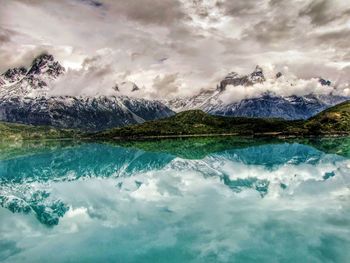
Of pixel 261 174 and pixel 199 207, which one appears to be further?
pixel 261 174

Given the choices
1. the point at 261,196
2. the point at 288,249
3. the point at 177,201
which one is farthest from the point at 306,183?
the point at 288,249

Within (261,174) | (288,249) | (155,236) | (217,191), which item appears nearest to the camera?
(288,249)

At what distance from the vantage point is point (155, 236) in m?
34.8

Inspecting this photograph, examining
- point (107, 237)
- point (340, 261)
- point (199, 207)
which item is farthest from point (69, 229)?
point (340, 261)

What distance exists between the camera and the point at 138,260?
95.5ft

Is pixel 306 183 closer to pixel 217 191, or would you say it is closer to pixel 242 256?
pixel 217 191

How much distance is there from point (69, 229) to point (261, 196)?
80.1ft

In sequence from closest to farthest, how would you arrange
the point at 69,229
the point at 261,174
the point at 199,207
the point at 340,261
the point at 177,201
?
the point at 340,261, the point at 69,229, the point at 199,207, the point at 177,201, the point at 261,174

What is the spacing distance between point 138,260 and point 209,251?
525 cm

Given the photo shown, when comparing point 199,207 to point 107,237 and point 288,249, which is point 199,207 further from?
point 288,249

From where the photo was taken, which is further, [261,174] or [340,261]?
[261,174]

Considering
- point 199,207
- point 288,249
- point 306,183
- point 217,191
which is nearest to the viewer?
point 288,249

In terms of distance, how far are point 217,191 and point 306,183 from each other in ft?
48.1

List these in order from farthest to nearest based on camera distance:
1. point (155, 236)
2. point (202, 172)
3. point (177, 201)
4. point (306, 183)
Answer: point (202, 172)
point (306, 183)
point (177, 201)
point (155, 236)
